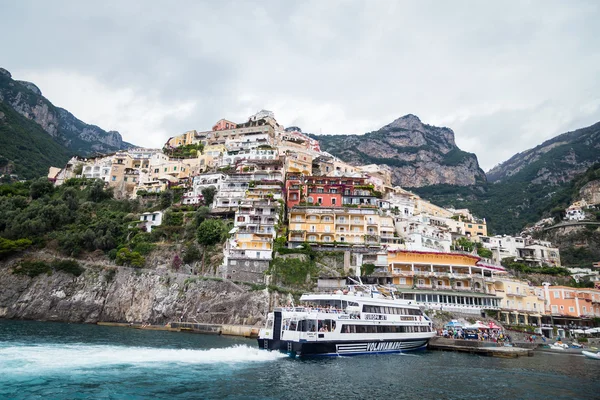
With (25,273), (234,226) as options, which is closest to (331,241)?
(234,226)

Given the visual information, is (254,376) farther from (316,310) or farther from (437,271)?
(437,271)

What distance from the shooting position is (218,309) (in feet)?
143

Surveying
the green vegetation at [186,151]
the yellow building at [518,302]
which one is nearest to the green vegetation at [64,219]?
the green vegetation at [186,151]

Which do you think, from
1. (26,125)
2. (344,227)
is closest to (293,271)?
(344,227)

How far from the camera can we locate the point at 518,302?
4972 cm

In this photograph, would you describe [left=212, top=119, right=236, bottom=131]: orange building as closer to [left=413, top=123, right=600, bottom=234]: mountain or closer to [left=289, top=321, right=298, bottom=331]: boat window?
[left=289, top=321, right=298, bottom=331]: boat window

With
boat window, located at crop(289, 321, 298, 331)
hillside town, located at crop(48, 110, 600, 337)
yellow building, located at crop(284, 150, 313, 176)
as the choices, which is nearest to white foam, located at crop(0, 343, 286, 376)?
boat window, located at crop(289, 321, 298, 331)

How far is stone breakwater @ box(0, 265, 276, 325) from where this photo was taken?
43.4 metres

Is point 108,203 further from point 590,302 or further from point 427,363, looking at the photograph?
point 590,302

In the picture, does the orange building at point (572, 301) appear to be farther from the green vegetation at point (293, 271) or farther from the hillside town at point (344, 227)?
the green vegetation at point (293, 271)

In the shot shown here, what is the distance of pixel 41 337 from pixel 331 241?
34.1 meters

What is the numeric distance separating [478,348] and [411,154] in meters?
137

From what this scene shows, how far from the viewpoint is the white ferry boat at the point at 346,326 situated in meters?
27.6

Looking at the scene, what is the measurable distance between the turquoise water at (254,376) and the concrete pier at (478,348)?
463 centimetres
